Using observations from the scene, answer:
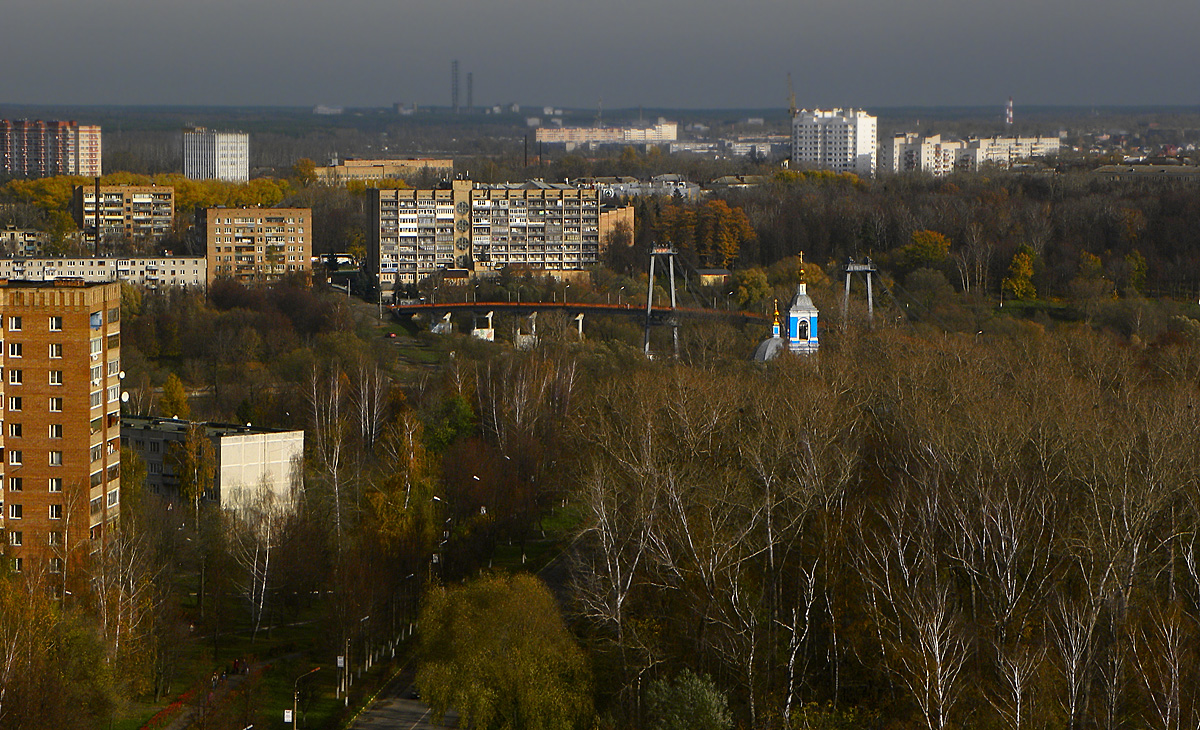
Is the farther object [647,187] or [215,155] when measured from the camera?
[215,155]

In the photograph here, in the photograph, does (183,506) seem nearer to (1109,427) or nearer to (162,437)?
(162,437)

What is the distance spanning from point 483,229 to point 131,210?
59.0ft

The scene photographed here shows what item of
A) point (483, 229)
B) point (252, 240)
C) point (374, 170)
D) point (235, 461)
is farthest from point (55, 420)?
point (374, 170)

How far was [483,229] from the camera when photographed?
258ft

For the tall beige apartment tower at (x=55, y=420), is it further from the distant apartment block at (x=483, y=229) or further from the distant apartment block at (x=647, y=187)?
the distant apartment block at (x=647, y=187)

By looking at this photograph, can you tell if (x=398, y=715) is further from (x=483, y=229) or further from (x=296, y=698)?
(x=483, y=229)

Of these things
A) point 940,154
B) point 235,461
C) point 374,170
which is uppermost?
point 940,154

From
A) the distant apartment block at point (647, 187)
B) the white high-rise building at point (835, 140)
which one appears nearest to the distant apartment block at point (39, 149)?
the distant apartment block at point (647, 187)

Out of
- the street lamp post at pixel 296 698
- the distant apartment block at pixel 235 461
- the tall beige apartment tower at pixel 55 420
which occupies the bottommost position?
the street lamp post at pixel 296 698

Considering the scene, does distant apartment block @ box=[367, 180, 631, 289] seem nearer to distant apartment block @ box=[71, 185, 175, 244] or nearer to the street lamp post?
distant apartment block @ box=[71, 185, 175, 244]

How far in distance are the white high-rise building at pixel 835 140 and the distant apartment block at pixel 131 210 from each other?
82501mm

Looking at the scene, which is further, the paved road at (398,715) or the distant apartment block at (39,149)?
the distant apartment block at (39,149)

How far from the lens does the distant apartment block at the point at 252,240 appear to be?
7250 centimetres

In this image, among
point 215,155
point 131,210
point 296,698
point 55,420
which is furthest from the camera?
point 215,155
